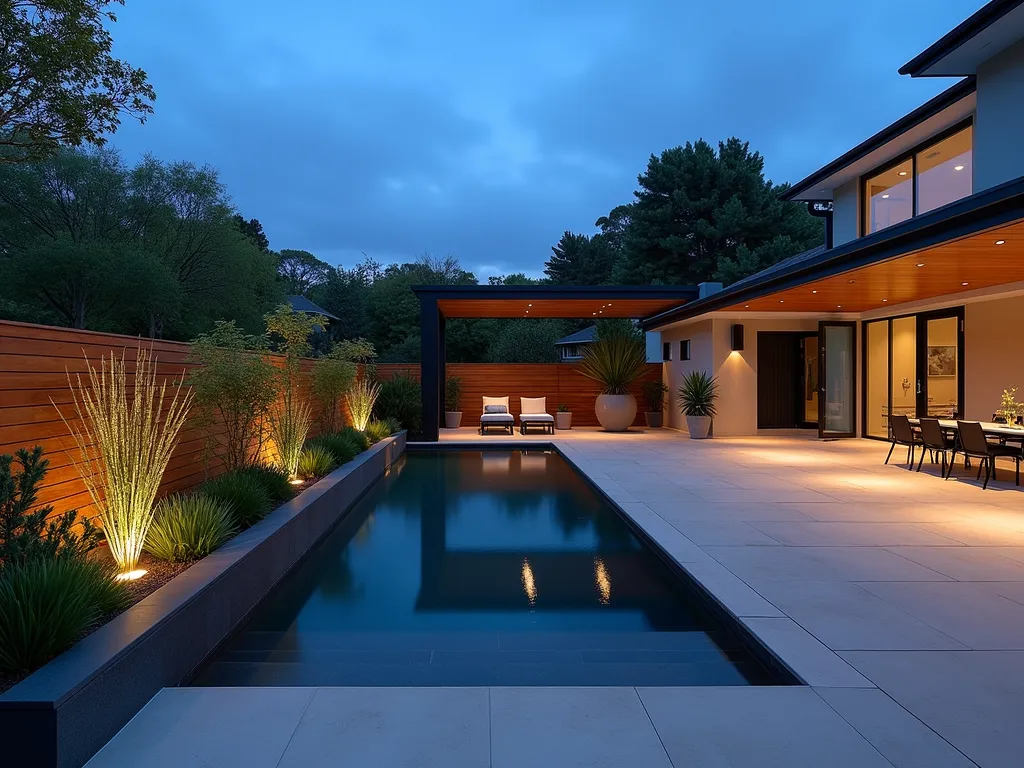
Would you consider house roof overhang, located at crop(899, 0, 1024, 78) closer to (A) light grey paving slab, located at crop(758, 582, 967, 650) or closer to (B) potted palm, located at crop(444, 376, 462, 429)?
(A) light grey paving slab, located at crop(758, 582, 967, 650)

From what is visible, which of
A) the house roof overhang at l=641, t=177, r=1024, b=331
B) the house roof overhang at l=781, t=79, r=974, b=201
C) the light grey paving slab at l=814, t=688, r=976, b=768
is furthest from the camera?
the house roof overhang at l=781, t=79, r=974, b=201

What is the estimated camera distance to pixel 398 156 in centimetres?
3634

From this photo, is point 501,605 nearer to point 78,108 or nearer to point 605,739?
point 605,739

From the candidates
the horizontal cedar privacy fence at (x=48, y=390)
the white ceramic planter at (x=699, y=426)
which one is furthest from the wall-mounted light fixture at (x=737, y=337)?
the horizontal cedar privacy fence at (x=48, y=390)

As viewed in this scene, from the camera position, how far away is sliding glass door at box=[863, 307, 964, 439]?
11.1m

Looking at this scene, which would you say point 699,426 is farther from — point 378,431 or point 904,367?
point 378,431

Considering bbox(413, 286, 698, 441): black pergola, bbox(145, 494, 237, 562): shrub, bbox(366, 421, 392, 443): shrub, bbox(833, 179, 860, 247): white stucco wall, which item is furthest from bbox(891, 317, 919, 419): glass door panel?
bbox(145, 494, 237, 562): shrub

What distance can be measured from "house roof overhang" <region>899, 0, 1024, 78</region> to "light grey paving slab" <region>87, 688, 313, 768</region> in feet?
32.4

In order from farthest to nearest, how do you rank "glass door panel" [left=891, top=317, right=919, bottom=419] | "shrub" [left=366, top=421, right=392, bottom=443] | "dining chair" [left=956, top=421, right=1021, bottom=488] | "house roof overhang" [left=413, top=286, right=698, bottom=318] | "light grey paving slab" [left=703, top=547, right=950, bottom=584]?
"house roof overhang" [left=413, top=286, right=698, bottom=318]
"glass door panel" [left=891, top=317, right=919, bottom=419]
"shrub" [left=366, top=421, right=392, bottom=443]
"dining chair" [left=956, top=421, right=1021, bottom=488]
"light grey paving slab" [left=703, top=547, right=950, bottom=584]

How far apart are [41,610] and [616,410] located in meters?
13.3

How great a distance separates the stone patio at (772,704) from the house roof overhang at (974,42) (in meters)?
6.61

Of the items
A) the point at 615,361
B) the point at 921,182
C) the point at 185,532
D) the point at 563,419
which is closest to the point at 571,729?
the point at 185,532

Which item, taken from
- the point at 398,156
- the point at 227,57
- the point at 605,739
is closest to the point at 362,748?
the point at 605,739

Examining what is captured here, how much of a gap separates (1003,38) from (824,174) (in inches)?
167
